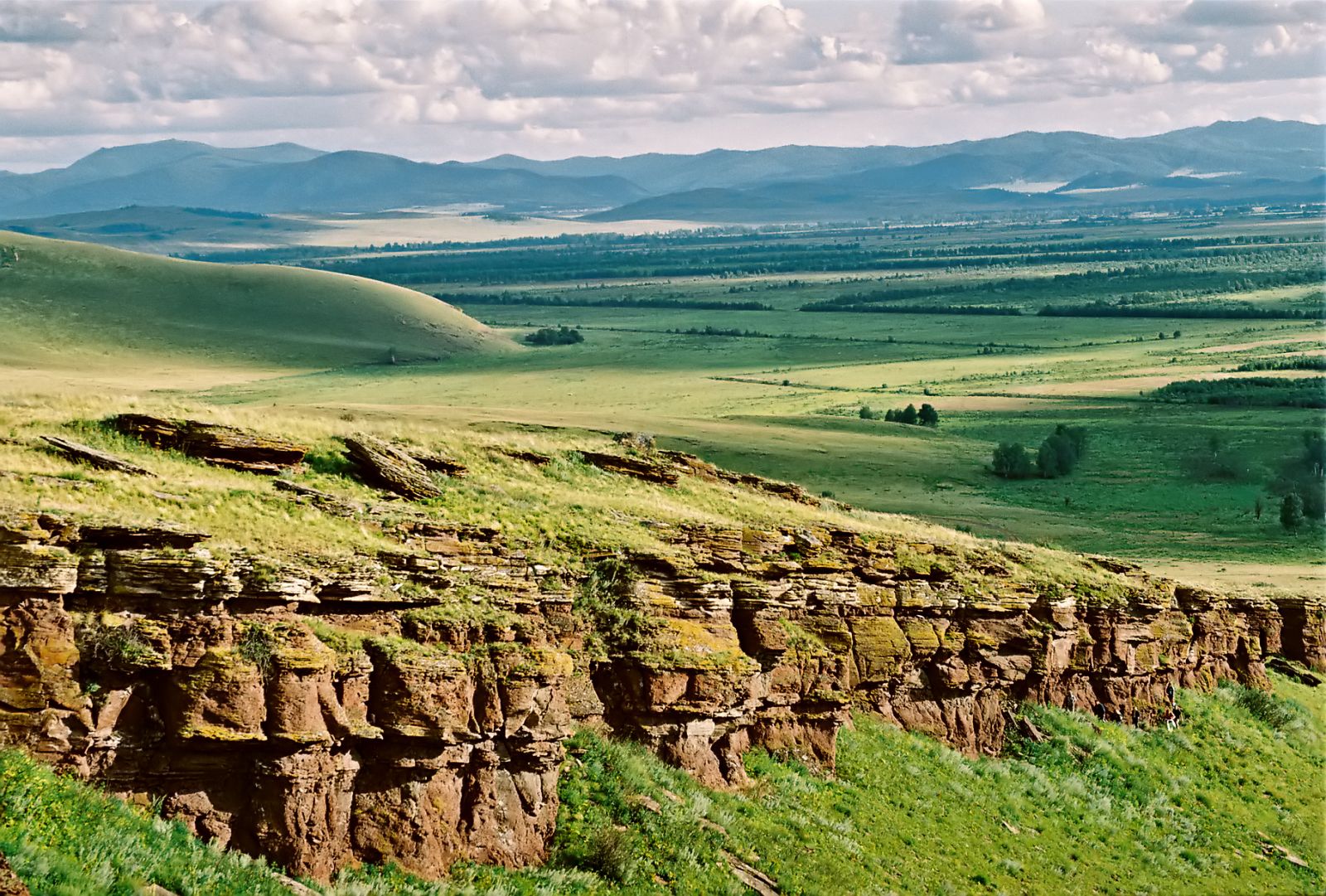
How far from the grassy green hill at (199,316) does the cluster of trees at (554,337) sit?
3.85 meters

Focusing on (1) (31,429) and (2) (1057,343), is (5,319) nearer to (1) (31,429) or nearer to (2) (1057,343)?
(2) (1057,343)

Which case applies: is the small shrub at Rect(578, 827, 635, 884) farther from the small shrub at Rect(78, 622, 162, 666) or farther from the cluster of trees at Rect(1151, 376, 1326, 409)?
the cluster of trees at Rect(1151, 376, 1326, 409)

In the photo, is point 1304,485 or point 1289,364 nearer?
point 1304,485

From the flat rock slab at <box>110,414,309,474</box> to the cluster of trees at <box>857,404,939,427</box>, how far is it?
3242 inches

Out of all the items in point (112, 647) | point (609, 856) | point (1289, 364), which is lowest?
point (1289, 364)

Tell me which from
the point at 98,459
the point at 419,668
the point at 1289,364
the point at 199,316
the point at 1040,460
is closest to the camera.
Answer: the point at 419,668

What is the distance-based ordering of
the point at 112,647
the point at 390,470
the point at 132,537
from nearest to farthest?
1. the point at 112,647
2. the point at 132,537
3. the point at 390,470

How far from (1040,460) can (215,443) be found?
67.9m

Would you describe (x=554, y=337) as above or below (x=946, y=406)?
below

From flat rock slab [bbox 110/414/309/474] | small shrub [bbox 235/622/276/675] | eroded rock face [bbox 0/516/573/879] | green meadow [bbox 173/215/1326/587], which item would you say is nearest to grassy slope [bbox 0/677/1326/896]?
eroded rock face [bbox 0/516/573/879]

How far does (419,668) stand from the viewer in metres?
19.8

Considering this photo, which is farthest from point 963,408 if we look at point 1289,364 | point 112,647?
Answer: point 112,647

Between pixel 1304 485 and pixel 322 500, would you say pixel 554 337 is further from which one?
pixel 322 500

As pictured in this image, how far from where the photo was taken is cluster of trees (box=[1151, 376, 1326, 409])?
11581 cm
